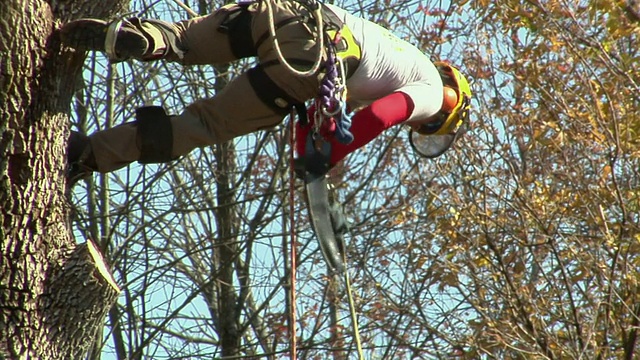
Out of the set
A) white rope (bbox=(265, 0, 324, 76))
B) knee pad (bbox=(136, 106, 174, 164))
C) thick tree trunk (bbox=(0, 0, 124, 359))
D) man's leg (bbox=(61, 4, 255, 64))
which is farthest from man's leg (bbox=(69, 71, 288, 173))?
thick tree trunk (bbox=(0, 0, 124, 359))

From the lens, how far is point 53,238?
324cm

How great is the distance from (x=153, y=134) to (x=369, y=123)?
0.85m

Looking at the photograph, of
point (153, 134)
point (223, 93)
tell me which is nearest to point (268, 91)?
point (223, 93)

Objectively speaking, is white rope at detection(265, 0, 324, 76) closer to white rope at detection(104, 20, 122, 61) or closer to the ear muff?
white rope at detection(104, 20, 122, 61)

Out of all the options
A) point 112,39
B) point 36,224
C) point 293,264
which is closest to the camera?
point 36,224

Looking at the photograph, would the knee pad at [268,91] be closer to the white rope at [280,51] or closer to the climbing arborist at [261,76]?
the climbing arborist at [261,76]

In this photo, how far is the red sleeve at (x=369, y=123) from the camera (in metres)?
4.13

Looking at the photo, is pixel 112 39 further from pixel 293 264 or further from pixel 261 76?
pixel 293 264

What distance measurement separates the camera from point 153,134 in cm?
407

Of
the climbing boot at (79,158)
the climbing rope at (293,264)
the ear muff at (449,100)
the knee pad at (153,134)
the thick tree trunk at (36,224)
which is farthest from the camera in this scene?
the ear muff at (449,100)

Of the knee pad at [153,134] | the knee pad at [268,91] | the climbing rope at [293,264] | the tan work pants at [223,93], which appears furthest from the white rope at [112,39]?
the climbing rope at [293,264]

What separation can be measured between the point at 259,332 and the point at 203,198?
3.85ft

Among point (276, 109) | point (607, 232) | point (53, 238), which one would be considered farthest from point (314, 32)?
point (607, 232)

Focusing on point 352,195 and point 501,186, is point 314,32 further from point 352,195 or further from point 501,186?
point 352,195
